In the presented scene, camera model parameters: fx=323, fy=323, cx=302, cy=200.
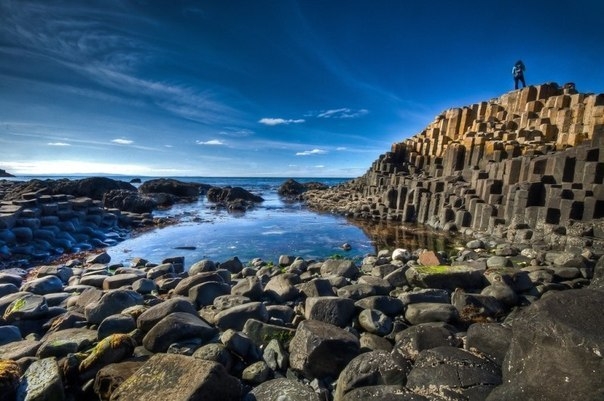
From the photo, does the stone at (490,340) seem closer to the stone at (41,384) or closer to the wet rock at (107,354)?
the wet rock at (107,354)

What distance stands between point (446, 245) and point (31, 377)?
13.0 meters

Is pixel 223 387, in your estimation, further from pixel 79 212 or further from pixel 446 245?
pixel 79 212

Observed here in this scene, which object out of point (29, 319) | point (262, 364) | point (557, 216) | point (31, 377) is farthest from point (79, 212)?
point (557, 216)

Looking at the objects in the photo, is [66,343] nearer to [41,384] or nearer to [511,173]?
[41,384]

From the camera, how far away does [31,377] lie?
10.9 ft

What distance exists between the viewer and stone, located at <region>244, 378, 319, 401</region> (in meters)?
3.14

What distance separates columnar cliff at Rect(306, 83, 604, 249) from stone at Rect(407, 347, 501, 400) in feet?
30.9

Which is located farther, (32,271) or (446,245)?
(446,245)

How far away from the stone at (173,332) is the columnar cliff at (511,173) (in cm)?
1115

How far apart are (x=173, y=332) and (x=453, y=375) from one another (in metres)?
3.21

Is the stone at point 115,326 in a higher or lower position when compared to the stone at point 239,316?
lower

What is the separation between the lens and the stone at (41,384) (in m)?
3.15

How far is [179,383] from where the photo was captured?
9.59 feet

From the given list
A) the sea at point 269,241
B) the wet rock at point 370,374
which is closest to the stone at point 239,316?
the wet rock at point 370,374
